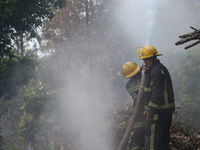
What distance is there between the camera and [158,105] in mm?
2738

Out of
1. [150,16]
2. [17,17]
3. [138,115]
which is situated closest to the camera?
[138,115]

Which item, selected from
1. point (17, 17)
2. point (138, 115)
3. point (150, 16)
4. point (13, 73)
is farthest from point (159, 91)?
point (150, 16)

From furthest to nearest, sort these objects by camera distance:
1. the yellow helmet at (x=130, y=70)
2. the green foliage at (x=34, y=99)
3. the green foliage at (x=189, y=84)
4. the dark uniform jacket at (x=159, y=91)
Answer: the green foliage at (x=34, y=99) < the green foliage at (x=189, y=84) < the yellow helmet at (x=130, y=70) < the dark uniform jacket at (x=159, y=91)

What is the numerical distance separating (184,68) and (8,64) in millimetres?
10388

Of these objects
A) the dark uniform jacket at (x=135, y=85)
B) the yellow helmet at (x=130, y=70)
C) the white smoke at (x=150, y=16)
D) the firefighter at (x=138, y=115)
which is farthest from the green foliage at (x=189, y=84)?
the white smoke at (x=150, y=16)

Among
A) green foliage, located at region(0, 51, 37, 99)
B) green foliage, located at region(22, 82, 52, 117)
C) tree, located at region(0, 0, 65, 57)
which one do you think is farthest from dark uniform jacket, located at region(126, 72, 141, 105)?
green foliage, located at region(22, 82, 52, 117)

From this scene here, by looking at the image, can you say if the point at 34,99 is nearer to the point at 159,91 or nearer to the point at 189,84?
the point at 159,91

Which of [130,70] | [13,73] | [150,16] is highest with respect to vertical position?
[150,16]

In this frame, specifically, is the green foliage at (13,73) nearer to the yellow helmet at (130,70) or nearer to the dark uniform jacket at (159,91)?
the yellow helmet at (130,70)

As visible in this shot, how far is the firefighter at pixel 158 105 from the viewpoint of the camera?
2.75 m

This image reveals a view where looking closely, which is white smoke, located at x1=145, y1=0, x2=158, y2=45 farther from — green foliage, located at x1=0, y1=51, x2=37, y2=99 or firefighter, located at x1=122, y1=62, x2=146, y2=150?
firefighter, located at x1=122, y1=62, x2=146, y2=150

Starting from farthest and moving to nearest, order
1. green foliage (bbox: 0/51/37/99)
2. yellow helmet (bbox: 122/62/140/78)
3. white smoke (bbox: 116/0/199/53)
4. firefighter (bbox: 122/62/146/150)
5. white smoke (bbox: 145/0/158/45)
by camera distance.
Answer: white smoke (bbox: 145/0/158/45) < white smoke (bbox: 116/0/199/53) < green foliage (bbox: 0/51/37/99) < yellow helmet (bbox: 122/62/140/78) < firefighter (bbox: 122/62/146/150)

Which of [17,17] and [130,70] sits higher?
[17,17]

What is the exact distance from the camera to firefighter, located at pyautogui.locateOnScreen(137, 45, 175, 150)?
2.75 m
